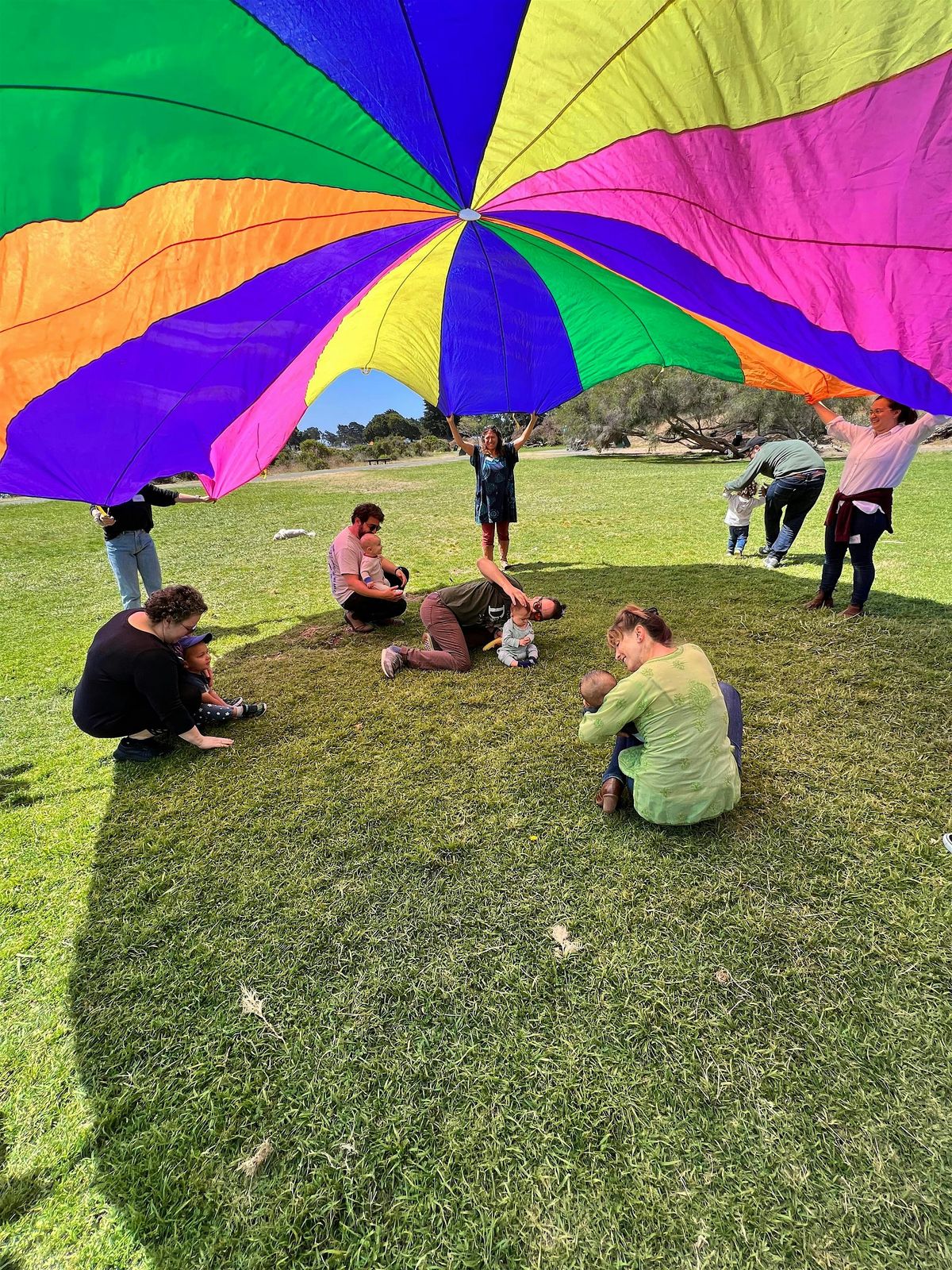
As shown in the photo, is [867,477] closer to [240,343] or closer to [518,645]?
[518,645]

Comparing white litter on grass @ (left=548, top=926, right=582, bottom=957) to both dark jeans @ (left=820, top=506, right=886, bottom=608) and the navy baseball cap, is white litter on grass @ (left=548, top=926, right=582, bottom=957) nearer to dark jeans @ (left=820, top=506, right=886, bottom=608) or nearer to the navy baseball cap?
the navy baseball cap

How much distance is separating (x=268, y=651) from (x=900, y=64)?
201 inches

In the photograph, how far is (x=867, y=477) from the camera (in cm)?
447

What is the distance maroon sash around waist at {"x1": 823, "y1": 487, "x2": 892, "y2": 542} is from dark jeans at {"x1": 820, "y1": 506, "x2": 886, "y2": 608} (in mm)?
29

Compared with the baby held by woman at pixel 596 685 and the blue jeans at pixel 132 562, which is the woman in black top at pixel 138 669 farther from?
the baby held by woman at pixel 596 685

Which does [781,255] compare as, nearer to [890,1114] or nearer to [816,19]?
[816,19]

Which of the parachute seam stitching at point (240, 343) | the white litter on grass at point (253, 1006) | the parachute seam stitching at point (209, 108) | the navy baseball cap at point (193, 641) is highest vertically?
the parachute seam stitching at point (209, 108)

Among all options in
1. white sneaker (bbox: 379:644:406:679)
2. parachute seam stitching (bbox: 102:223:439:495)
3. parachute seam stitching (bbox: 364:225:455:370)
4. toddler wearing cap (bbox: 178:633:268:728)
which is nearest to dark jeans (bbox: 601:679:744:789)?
white sneaker (bbox: 379:644:406:679)

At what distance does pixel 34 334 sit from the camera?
2.72m

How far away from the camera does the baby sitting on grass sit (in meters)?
4.38

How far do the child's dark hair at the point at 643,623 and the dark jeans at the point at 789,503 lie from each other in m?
5.04

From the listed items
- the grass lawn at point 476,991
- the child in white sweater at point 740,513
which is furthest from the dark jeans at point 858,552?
the child in white sweater at point 740,513

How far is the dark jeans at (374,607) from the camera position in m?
5.30

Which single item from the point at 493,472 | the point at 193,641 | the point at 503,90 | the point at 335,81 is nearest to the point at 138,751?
the point at 193,641
